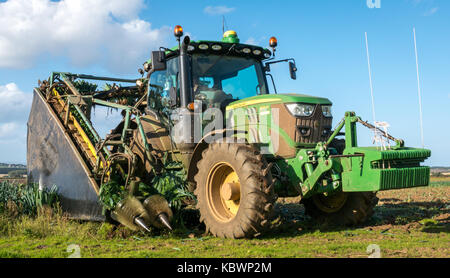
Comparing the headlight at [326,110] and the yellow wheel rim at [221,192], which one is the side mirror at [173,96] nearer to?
the yellow wheel rim at [221,192]

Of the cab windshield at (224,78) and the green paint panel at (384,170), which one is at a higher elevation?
the cab windshield at (224,78)

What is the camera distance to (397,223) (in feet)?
25.2

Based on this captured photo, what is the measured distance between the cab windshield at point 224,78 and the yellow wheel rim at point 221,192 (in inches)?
55.9

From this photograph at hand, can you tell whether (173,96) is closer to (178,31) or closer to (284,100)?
(178,31)

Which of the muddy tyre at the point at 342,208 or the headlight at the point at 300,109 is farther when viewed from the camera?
the muddy tyre at the point at 342,208

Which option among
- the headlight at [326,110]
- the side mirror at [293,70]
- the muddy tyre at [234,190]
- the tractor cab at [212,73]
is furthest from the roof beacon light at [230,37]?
the muddy tyre at [234,190]

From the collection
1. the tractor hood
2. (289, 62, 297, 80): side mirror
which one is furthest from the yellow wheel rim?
(289, 62, 297, 80): side mirror

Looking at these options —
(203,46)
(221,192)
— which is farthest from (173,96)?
(221,192)

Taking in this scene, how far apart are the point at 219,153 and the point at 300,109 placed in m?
1.41

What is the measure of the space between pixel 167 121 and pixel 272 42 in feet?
8.13

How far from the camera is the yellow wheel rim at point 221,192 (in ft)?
21.5

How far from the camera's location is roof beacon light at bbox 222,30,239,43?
8102 mm
